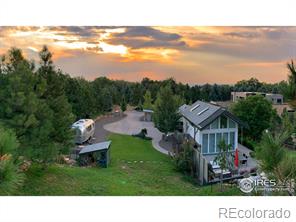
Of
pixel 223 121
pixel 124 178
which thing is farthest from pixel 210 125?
pixel 124 178

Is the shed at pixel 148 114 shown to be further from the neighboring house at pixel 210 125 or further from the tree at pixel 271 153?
the tree at pixel 271 153

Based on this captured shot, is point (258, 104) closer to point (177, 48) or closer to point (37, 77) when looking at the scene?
point (177, 48)

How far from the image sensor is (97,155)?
453 centimetres

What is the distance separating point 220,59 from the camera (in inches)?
173

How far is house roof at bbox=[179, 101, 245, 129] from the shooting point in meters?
4.36

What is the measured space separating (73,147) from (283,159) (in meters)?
2.51

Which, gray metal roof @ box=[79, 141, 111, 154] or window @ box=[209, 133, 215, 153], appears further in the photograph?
gray metal roof @ box=[79, 141, 111, 154]

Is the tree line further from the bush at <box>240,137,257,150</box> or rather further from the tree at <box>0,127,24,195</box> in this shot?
the tree at <box>0,127,24,195</box>

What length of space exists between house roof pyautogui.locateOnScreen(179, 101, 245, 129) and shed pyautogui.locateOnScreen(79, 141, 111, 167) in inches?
41.3

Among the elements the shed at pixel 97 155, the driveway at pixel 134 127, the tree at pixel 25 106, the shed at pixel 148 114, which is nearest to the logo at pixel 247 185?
the driveway at pixel 134 127

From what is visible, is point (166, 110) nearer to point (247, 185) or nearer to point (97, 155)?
point (97, 155)

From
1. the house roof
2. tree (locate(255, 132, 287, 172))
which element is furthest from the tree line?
tree (locate(255, 132, 287, 172))

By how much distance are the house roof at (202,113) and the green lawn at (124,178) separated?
590 millimetres
